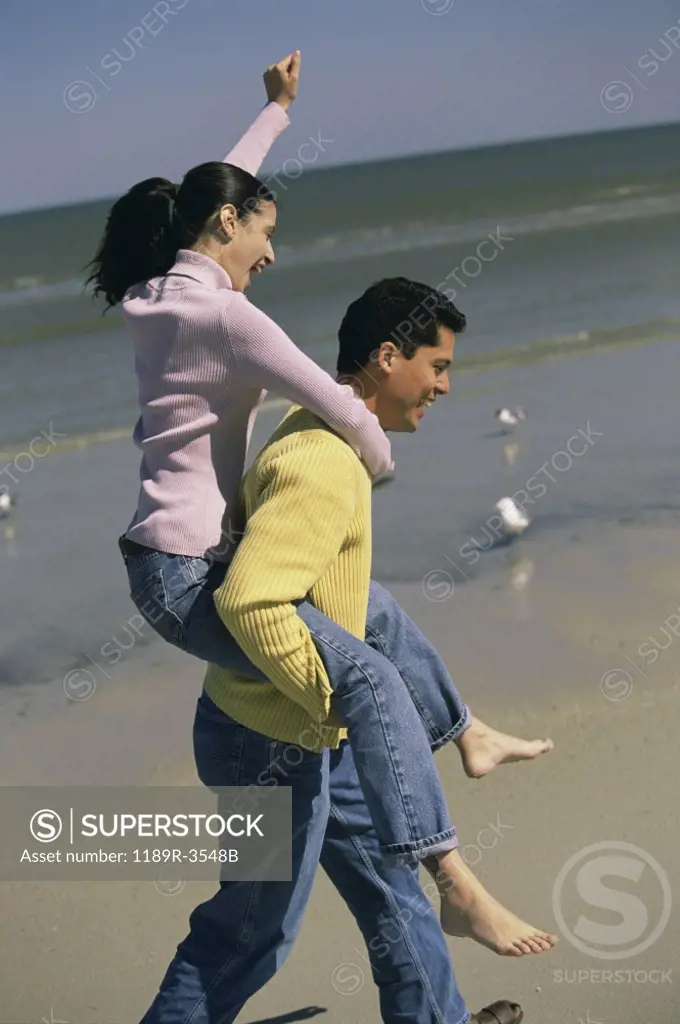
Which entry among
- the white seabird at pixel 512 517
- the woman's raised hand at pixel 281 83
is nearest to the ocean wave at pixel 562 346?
the white seabird at pixel 512 517

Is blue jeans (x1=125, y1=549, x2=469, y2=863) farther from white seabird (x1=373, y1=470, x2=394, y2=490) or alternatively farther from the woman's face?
white seabird (x1=373, y1=470, x2=394, y2=490)

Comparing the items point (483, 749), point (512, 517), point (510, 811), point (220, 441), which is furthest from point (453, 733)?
point (512, 517)

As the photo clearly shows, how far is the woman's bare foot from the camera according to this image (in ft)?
8.22

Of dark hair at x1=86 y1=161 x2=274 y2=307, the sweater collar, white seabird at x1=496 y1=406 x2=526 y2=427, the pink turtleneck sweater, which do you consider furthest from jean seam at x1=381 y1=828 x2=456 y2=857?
white seabird at x1=496 y1=406 x2=526 y2=427

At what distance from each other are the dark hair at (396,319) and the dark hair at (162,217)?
0.97 feet

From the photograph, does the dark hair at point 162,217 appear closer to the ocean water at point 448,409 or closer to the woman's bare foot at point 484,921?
the woman's bare foot at point 484,921

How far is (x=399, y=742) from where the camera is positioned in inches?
91.3

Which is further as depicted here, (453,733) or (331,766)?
(453,733)

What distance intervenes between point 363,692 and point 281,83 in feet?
5.28

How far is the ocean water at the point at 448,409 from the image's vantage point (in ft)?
18.7

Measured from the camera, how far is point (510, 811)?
362cm

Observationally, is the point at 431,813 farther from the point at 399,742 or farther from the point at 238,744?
the point at 238,744

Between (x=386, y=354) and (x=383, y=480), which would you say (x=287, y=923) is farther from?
(x=383, y=480)

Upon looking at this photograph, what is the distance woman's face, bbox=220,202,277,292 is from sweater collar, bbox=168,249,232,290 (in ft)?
0.13
